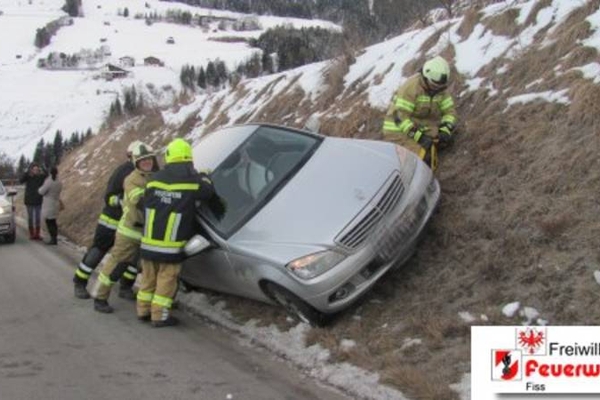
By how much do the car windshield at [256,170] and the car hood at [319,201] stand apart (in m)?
0.13

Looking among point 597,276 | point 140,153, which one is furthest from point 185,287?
point 597,276

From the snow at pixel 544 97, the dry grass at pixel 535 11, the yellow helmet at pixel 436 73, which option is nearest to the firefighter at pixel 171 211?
the yellow helmet at pixel 436 73

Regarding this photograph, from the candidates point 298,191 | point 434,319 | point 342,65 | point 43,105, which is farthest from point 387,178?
point 43,105

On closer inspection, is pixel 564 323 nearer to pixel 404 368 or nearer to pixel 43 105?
pixel 404 368

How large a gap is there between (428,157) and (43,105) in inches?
6849

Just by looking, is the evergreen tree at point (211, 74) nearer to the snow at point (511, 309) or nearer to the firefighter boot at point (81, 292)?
the firefighter boot at point (81, 292)

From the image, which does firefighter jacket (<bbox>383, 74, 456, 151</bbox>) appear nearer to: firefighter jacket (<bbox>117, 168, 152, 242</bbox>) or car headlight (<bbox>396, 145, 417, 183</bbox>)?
car headlight (<bbox>396, 145, 417, 183</bbox>)

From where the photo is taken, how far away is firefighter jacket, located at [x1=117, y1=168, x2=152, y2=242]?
7.68 meters

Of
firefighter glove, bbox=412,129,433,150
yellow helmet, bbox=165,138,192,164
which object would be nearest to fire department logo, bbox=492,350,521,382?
yellow helmet, bbox=165,138,192,164

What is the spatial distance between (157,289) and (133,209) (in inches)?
39.6

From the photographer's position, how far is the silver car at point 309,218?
20.0 feet

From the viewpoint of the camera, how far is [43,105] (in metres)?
170

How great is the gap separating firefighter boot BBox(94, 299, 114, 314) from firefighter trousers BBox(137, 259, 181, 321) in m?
0.61

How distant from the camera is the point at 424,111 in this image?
8398 mm
